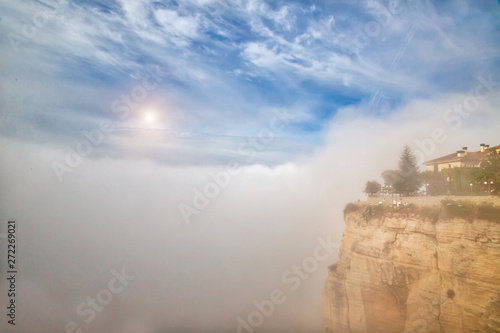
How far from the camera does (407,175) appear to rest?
2209 centimetres

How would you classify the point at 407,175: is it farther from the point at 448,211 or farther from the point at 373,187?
the point at 448,211

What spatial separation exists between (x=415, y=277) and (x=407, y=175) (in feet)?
29.4

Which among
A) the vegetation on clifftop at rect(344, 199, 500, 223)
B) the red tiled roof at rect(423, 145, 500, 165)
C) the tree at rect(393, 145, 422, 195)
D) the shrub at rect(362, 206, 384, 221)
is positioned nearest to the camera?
the vegetation on clifftop at rect(344, 199, 500, 223)

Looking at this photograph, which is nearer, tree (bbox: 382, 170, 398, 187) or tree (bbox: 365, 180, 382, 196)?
tree (bbox: 382, 170, 398, 187)

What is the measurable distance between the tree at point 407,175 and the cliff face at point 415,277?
13.4ft

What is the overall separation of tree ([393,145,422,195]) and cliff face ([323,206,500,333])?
407 cm

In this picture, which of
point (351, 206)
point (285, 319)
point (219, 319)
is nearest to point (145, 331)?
point (219, 319)

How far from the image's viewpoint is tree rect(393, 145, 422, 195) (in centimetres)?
2153

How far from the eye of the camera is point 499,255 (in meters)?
12.9

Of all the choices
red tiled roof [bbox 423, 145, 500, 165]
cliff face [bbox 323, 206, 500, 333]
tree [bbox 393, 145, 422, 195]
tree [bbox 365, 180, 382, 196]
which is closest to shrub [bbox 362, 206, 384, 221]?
cliff face [bbox 323, 206, 500, 333]

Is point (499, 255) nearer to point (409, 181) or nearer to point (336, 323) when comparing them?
point (409, 181)

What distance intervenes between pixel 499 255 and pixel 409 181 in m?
9.34

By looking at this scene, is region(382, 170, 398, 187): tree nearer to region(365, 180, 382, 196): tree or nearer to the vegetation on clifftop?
region(365, 180, 382, 196): tree

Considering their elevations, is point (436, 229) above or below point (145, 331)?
above
